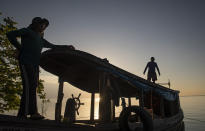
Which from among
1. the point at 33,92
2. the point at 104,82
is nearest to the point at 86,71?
the point at 104,82

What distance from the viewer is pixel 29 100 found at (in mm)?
3590

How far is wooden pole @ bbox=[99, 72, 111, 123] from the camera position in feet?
17.2

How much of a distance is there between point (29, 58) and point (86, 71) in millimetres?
4388

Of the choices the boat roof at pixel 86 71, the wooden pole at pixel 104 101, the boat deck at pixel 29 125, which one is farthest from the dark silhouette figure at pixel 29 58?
the wooden pole at pixel 104 101

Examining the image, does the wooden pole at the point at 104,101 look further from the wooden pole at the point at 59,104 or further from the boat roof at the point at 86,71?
the wooden pole at the point at 59,104

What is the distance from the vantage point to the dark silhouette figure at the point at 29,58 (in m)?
3.45

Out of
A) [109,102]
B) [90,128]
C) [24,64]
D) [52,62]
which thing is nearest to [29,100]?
[24,64]

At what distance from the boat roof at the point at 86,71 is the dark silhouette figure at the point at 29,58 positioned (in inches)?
54.4

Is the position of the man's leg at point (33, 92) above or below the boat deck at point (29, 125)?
above

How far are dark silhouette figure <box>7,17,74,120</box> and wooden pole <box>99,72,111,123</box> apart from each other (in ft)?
7.06

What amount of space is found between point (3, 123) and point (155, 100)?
10.3m

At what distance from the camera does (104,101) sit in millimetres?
5316

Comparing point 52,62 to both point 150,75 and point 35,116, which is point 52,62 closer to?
point 35,116

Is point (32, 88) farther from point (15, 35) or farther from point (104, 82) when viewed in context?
point (104, 82)
